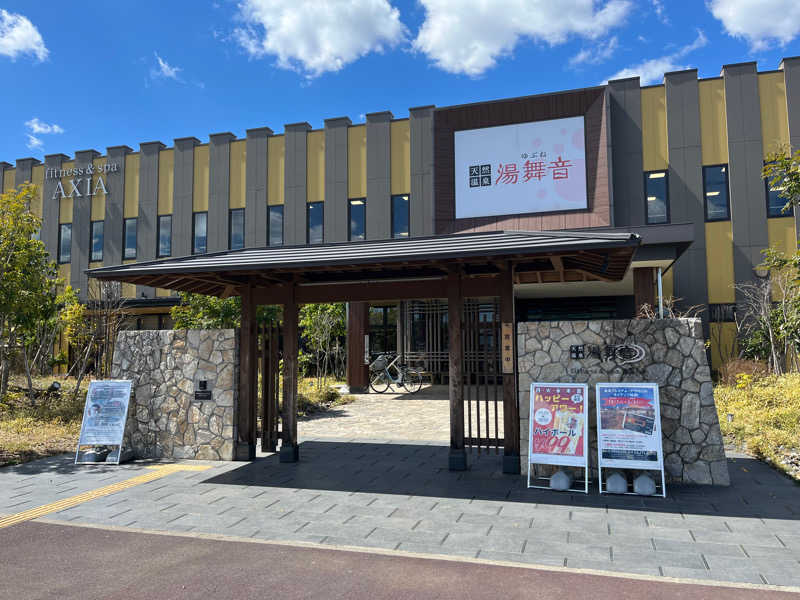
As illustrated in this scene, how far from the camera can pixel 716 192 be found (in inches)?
721

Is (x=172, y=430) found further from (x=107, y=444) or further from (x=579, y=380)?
(x=579, y=380)

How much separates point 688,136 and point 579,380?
582 inches

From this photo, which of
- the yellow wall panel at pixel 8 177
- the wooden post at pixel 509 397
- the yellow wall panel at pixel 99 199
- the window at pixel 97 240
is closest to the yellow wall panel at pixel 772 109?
the wooden post at pixel 509 397

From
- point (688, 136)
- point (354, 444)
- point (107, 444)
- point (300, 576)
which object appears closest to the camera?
point (300, 576)

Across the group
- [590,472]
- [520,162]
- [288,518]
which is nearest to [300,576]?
[288,518]

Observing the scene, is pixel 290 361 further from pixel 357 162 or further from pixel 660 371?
pixel 357 162

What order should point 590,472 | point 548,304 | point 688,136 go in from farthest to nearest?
point 548,304
point 688,136
point 590,472

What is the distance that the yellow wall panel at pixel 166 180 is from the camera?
24.4 meters

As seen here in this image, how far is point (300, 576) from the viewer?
4.34m

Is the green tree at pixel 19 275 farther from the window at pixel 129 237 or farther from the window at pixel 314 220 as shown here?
the window at pixel 129 237

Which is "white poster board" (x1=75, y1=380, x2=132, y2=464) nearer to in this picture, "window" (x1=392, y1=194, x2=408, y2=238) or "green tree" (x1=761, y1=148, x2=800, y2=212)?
"green tree" (x1=761, y1=148, x2=800, y2=212)

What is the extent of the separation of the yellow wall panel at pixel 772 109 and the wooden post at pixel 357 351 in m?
14.5

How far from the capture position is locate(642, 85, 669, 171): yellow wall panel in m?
18.7

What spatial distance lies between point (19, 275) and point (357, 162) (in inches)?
527
